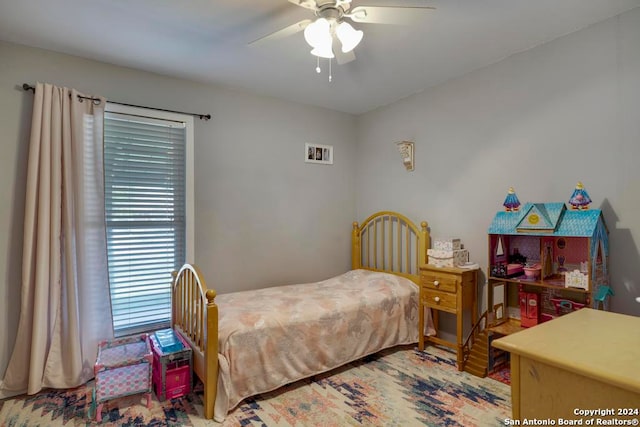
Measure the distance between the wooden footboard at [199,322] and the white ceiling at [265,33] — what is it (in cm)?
161

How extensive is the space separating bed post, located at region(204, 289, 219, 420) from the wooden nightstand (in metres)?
1.78

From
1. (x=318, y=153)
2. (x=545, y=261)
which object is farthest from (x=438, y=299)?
(x=318, y=153)

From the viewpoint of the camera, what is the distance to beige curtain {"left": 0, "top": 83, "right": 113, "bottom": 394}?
234 centimetres

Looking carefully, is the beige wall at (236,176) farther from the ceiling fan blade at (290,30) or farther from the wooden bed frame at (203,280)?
the ceiling fan blade at (290,30)

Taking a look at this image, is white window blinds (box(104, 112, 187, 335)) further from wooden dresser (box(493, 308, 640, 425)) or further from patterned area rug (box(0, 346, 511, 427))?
wooden dresser (box(493, 308, 640, 425))

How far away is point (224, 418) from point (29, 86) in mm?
2600

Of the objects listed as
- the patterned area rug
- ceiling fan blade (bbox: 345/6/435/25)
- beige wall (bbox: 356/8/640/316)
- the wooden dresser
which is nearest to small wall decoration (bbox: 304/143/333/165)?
beige wall (bbox: 356/8/640/316)

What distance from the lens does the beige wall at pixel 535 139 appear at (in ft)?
7.00

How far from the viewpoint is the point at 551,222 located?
7.23 ft

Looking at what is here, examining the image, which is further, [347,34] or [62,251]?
[62,251]

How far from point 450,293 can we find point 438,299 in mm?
123

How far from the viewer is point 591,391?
2.89 feet

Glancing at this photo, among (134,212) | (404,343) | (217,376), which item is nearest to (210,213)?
(134,212)

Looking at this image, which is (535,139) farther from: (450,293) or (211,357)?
(211,357)
